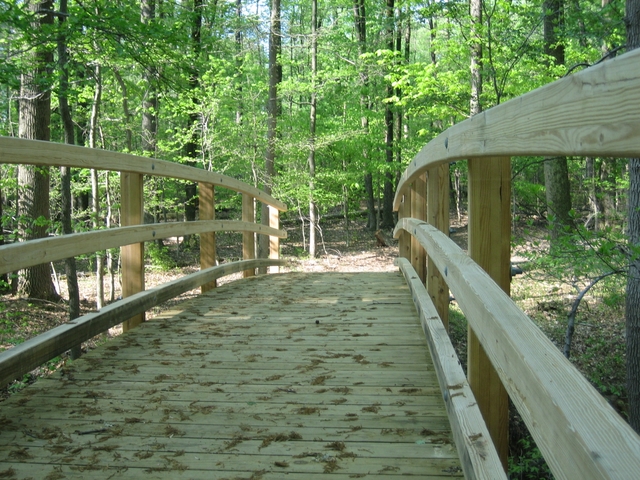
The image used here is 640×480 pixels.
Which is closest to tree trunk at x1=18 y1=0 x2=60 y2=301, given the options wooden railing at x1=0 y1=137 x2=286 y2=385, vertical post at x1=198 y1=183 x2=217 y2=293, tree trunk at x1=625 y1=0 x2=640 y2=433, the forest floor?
the forest floor

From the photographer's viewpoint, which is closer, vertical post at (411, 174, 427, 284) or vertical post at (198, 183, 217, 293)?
vertical post at (411, 174, 427, 284)

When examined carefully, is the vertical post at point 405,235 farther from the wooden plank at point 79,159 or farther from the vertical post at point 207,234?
the wooden plank at point 79,159

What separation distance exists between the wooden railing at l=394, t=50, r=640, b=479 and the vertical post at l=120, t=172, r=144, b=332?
268cm

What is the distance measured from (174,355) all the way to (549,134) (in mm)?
3004

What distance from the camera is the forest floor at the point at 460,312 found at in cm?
731

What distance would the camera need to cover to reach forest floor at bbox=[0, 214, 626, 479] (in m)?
7.31

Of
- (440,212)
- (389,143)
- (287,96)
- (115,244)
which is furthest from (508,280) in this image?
(389,143)

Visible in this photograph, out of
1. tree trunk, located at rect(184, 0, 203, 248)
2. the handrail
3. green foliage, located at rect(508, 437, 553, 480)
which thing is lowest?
green foliage, located at rect(508, 437, 553, 480)

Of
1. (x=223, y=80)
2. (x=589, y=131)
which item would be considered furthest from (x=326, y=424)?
(x=223, y=80)

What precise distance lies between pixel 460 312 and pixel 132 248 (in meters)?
8.81

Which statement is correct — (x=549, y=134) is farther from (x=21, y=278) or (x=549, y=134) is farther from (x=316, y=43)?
(x=316, y=43)

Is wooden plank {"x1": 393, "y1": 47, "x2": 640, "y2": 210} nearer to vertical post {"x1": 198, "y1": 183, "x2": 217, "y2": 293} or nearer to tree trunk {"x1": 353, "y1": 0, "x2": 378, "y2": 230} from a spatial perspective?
vertical post {"x1": 198, "y1": 183, "x2": 217, "y2": 293}

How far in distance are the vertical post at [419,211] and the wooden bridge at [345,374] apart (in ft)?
0.67

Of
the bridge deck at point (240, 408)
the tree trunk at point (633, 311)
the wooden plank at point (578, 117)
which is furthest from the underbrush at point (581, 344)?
the wooden plank at point (578, 117)
